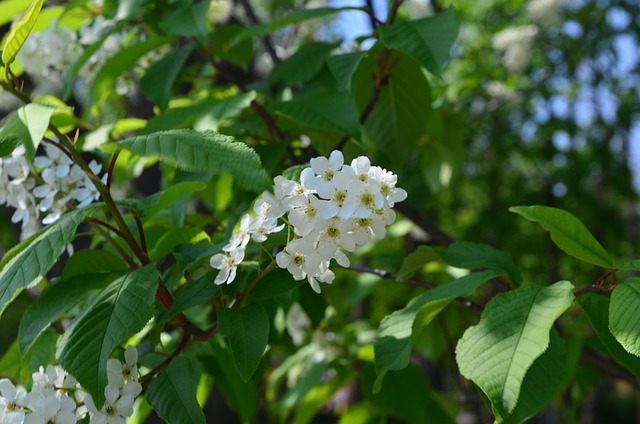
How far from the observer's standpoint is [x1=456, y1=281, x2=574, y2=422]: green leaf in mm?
1001

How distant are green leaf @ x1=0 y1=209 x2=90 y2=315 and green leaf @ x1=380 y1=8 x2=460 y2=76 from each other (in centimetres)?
74

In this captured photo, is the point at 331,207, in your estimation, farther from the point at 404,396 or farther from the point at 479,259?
the point at 404,396

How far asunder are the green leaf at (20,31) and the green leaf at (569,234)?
0.79 metres

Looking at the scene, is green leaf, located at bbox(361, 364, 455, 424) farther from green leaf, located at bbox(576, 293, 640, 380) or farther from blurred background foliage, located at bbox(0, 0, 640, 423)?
green leaf, located at bbox(576, 293, 640, 380)

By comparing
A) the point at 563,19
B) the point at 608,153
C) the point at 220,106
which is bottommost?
the point at 608,153

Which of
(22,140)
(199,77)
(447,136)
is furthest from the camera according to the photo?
(447,136)

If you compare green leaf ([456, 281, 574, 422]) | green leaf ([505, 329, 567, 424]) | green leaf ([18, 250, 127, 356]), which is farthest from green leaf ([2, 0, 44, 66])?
green leaf ([505, 329, 567, 424])

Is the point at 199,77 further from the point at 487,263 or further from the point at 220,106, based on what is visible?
the point at 487,263

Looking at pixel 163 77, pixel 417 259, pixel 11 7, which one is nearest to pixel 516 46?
pixel 163 77

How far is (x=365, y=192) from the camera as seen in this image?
106 cm

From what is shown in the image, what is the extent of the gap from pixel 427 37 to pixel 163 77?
713 millimetres

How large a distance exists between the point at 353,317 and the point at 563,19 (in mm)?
2666

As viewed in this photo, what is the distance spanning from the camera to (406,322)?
138 centimetres

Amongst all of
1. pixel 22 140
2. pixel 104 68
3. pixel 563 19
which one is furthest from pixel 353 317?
pixel 22 140
